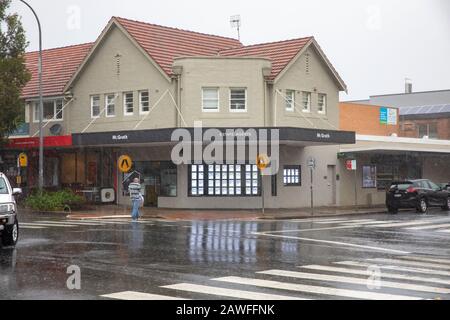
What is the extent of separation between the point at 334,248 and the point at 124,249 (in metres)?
5.02

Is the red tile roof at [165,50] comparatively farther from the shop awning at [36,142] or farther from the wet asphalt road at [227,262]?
the wet asphalt road at [227,262]

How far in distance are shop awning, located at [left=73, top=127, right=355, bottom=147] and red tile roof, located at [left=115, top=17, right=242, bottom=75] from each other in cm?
378

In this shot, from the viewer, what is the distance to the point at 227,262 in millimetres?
13727

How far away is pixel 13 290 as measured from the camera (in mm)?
10250

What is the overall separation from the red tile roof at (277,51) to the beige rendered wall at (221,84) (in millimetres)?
1295

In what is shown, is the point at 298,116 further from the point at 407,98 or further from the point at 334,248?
the point at 407,98

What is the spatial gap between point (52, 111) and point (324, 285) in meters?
31.5

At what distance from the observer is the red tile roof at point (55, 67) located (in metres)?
39.5

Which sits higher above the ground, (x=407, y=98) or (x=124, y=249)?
(x=407, y=98)

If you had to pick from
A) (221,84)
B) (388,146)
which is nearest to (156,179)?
(221,84)

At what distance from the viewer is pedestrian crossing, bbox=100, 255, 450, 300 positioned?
9898mm

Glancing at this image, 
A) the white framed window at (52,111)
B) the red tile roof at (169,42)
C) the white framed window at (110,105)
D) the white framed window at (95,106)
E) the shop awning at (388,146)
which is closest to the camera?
the red tile roof at (169,42)

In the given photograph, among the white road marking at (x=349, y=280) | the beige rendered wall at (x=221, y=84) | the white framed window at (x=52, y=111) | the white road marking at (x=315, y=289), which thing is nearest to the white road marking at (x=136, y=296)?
the white road marking at (x=315, y=289)

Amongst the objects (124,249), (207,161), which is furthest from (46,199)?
(124,249)
